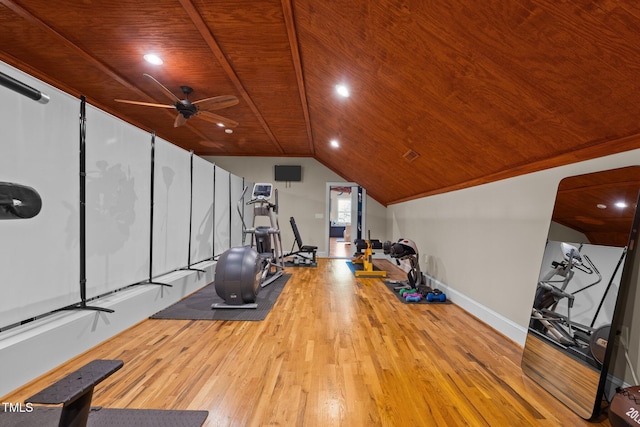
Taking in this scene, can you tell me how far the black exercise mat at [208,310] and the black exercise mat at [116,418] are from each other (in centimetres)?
156

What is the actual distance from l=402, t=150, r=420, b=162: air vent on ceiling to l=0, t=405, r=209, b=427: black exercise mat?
3558 mm

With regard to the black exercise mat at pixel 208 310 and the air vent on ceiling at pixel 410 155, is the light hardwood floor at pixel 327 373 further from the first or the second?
the air vent on ceiling at pixel 410 155

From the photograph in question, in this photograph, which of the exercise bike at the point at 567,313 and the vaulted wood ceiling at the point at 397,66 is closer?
the vaulted wood ceiling at the point at 397,66

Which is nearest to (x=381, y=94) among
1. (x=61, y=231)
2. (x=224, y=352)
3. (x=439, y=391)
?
(x=439, y=391)

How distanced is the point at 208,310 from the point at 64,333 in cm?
147

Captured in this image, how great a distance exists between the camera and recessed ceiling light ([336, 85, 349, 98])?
3320 millimetres

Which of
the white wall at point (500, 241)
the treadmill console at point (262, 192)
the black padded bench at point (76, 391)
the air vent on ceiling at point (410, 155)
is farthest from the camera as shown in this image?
the treadmill console at point (262, 192)

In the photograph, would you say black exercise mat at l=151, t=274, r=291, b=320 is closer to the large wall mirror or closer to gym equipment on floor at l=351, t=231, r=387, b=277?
gym equipment on floor at l=351, t=231, r=387, b=277

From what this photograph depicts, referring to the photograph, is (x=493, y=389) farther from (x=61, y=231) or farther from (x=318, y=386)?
(x=61, y=231)

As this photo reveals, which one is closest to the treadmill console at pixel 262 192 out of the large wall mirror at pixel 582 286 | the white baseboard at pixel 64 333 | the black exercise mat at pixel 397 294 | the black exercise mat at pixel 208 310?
the black exercise mat at pixel 208 310

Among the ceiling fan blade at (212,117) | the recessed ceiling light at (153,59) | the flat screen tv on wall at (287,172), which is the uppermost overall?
the recessed ceiling light at (153,59)

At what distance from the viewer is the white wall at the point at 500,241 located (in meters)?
2.44

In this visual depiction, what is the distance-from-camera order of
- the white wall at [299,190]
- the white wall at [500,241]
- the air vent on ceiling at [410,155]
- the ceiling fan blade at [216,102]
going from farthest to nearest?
1. the white wall at [299,190]
2. the air vent on ceiling at [410,155]
3. the ceiling fan blade at [216,102]
4. the white wall at [500,241]

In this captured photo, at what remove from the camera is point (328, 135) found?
5.64 m
